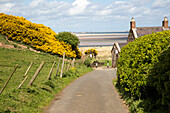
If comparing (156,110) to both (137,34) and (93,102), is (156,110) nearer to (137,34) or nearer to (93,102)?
(93,102)

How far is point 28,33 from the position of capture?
43.9 metres

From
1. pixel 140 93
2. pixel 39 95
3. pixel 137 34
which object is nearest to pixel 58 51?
pixel 137 34

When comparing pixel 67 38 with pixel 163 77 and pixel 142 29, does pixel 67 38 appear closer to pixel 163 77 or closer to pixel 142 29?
pixel 142 29

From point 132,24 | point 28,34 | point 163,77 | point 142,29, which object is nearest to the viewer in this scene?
point 163,77

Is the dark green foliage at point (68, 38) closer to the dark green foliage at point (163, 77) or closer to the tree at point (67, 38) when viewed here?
the tree at point (67, 38)

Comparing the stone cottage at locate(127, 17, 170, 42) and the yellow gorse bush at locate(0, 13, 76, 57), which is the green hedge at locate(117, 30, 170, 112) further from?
the yellow gorse bush at locate(0, 13, 76, 57)

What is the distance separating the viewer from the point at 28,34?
145ft

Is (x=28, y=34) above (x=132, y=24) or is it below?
below

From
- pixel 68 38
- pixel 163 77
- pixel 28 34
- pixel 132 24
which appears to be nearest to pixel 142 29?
pixel 132 24

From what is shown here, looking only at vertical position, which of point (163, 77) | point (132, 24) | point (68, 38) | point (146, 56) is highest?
point (132, 24)

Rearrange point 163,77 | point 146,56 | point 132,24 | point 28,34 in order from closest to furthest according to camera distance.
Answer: point 163,77, point 146,56, point 132,24, point 28,34

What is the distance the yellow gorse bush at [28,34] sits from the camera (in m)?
42.1

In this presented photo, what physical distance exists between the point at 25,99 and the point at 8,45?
93.3 ft

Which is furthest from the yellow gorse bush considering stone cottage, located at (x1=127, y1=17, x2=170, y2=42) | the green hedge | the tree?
the green hedge
